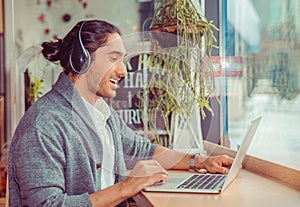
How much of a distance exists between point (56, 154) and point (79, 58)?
1.30ft

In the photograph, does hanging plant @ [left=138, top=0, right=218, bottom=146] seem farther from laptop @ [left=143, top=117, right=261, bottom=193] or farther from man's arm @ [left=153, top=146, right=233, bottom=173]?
laptop @ [left=143, top=117, right=261, bottom=193]

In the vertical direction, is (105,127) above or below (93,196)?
above

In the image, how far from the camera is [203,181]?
1.55m

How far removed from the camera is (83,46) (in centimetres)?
169

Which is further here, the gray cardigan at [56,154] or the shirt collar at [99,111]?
the shirt collar at [99,111]

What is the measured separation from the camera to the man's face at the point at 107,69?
169cm

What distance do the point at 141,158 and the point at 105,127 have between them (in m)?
0.21

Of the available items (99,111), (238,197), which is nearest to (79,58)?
(99,111)

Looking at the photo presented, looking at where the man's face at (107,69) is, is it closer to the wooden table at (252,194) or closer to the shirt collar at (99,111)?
the shirt collar at (99,111)

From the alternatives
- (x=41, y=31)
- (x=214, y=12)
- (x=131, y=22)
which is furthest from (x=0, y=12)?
(x=214, y=12)

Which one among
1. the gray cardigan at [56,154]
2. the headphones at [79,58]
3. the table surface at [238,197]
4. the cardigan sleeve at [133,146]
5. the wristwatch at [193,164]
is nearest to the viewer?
the table surface at [238,197]

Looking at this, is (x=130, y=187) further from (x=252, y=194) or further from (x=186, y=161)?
(x=186, y=161)

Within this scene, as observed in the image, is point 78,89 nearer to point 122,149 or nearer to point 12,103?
point 122,149

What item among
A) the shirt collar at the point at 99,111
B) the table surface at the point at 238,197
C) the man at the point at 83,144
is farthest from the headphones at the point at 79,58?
the table surface at the point at 238,197
